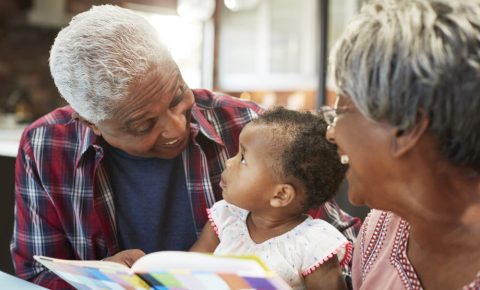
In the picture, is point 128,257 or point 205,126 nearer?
point 128,257

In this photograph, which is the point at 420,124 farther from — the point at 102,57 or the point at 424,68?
the point at 102,57

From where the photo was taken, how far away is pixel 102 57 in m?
1.28

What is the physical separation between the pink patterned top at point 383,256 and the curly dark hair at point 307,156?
5.3 inches

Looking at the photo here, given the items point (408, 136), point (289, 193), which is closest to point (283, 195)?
point (289, 193)

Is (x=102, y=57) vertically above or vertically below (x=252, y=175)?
above

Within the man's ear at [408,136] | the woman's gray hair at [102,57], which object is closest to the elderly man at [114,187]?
the woman's gray hair at [102,57]

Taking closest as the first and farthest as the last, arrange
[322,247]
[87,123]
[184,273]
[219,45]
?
[184,273]
[322,247]
[87,123]
[219,45]

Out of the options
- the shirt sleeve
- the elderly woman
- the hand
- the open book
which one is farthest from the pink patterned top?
the shirt sleeve

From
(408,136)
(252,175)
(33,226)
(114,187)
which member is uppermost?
(408,136)

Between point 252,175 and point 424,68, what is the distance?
590 mm

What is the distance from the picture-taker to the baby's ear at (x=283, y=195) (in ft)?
4.16

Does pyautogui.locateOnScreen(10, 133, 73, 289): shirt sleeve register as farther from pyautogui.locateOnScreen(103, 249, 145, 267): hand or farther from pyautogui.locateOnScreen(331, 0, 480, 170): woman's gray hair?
pyautogui.locateOnScreen(331, 0, 480, 170): woman's gray hair

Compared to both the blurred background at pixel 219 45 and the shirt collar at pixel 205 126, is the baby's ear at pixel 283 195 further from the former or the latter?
the blurred background at pixel 219 45

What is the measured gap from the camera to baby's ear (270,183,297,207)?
127 cm
